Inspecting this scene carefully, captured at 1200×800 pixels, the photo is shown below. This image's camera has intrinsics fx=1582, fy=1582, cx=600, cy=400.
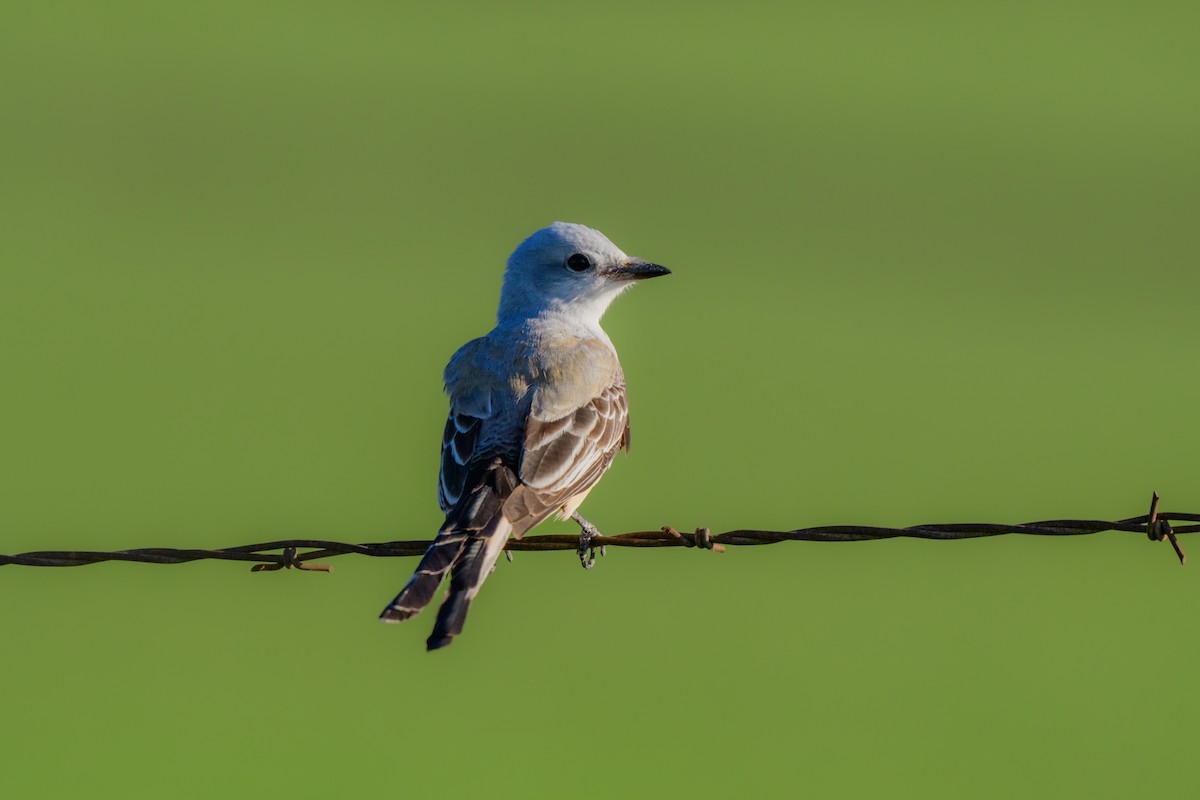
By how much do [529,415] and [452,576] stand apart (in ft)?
4.05

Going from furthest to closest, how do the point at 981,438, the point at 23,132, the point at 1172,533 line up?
the point at 23,132
the point at 981,438
the point at 1172,533

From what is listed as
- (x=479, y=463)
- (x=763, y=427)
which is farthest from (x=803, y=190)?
(x=479, y=463)

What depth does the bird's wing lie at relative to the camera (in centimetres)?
628

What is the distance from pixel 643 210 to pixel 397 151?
4.76 metres

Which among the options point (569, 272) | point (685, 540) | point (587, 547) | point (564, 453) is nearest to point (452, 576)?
point (587, 547)

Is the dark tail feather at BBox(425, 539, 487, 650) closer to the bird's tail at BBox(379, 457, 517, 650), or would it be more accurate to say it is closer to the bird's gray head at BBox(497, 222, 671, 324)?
the bird's tail at BBox(379, 457, 517, 650)

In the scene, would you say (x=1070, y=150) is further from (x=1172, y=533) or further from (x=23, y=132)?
(x=1172, y=533)

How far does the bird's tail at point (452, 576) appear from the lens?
5418 mm

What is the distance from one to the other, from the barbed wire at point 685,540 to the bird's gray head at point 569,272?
2.42 meters

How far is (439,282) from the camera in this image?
20906 millimetres

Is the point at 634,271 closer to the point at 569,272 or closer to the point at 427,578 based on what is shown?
the point at 569,272

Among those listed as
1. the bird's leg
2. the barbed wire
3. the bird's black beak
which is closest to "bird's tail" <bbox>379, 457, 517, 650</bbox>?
the barbed wire

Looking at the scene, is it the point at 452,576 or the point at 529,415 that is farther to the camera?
the point at 529,415

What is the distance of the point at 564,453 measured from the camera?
670 centimetres
